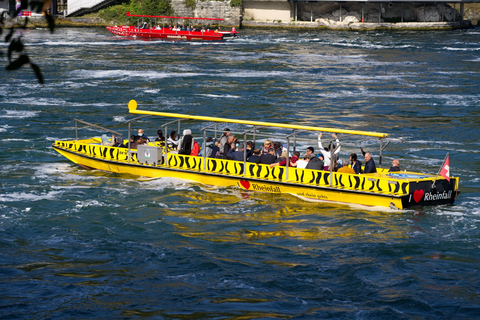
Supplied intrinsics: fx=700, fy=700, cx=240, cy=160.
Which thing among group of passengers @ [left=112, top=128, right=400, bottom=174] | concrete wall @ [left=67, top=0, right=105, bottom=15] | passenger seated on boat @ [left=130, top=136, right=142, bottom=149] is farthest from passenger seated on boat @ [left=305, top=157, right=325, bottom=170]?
concrete wall @ [left=67, top=0, right=105, bottom=15]

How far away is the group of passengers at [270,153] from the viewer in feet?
→ 79.1

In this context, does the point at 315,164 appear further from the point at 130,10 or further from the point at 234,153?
the point at 130,10

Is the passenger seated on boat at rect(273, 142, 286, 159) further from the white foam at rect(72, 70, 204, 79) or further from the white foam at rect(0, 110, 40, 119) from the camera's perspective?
the white foam at rect(72, 70, 204, 79)

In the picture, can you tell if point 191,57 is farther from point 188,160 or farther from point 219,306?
point 219,306

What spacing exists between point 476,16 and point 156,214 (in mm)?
112885

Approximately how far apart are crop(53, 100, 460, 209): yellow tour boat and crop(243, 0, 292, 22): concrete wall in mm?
82233

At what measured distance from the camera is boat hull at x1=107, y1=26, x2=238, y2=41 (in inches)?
3607

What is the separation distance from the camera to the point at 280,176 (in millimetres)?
24656

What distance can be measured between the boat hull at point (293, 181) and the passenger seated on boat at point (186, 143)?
39 cm

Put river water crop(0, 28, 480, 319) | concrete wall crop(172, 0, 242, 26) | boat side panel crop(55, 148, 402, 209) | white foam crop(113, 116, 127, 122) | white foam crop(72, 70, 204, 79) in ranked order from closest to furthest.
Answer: river water crop(0, 28, 480, 319) → boat side panel crop(55, 148, 402, 209) → white foam crop(113, 116, 127, 122) → white foam crop(72, 70, 204, 79) → concrete wall crop(172, 0, 242, 26)

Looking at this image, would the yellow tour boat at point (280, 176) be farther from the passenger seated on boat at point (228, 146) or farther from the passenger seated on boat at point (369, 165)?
the passenger seated on boat at point (228, 146)

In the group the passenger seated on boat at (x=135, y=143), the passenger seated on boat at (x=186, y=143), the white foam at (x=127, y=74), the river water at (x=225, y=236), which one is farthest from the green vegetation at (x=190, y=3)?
the passenger seated on boat at (x=186, y=143)

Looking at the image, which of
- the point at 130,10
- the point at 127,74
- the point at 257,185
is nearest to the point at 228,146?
the point at 257,185

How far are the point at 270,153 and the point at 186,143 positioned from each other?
11.1 feet
